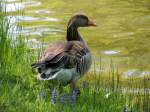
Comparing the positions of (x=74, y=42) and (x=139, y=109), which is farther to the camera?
(x=74, y=42)

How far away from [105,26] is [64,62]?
700cm

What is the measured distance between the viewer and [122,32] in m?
15.7

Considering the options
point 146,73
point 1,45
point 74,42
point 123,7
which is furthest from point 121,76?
point 123,7

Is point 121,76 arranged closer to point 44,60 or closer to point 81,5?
point 44,60

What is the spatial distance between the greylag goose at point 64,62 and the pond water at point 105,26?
281 centimetres

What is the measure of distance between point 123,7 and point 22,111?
441 inches

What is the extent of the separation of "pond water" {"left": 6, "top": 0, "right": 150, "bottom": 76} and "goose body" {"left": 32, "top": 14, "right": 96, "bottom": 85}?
9.20 feet

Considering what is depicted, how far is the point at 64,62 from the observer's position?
936cm

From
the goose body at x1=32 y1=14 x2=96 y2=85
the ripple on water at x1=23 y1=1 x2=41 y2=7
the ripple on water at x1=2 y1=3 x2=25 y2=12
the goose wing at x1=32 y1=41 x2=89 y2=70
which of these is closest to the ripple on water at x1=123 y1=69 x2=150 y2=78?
the goose body at x1=32 y1=14 x2=96 y2=85

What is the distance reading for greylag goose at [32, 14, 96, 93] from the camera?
29.4ft

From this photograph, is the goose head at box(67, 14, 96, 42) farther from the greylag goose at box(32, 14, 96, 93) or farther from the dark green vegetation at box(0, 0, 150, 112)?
the dark green vegetation at box(0, 0, 150, 112)

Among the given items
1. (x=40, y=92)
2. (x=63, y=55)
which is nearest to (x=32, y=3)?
(x=63, y=55)

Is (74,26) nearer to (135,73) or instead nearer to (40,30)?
(135,73)

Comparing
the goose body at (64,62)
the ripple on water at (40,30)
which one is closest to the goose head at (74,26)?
the goose body at (64,62)
